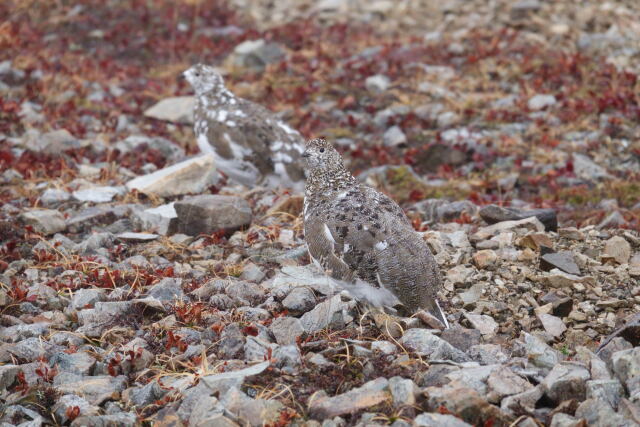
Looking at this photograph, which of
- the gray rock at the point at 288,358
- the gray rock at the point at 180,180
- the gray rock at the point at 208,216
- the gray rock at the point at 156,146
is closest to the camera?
the gray rock at the point at 288,358

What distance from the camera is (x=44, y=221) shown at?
6.79 metres

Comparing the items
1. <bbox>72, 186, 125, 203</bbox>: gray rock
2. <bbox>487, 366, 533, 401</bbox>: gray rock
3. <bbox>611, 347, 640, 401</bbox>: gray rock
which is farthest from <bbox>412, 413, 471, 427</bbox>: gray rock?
<bbox>72, 186, 125, 203</bbox>: gray rock

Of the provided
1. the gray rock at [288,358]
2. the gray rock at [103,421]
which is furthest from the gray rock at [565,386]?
the gray rock at [103,421]

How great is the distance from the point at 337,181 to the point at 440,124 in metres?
5.28

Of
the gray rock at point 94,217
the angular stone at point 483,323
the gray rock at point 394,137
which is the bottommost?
the gray rock at point 394,137

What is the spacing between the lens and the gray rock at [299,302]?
5.15m

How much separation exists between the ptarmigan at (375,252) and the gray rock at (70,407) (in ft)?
5.64

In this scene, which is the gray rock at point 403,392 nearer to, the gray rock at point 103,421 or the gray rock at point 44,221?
the gray rock at point 103,421

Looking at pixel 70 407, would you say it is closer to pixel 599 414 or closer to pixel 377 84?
pixel 599 414

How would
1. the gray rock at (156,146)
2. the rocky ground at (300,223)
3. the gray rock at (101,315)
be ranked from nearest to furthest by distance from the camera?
1. the rocky ground at (300,223)
2. the gray rock at (101,315)
3. the gray rock at (156,146)

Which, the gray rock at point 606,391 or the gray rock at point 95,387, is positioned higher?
the gray rock at point 606,391

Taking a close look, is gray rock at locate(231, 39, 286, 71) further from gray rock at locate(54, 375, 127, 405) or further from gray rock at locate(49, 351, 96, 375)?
gray rock at locate(54, 375, 127, 405)

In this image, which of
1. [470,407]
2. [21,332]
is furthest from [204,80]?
[470,407]

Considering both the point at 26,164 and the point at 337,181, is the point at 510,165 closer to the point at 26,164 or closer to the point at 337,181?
the point at 337,181
